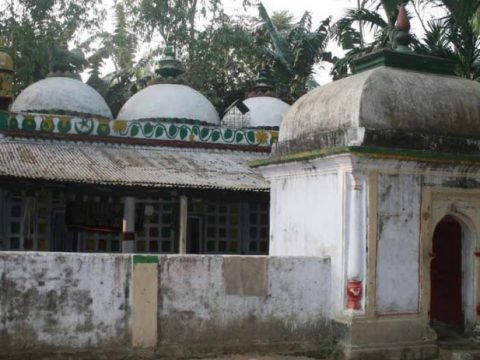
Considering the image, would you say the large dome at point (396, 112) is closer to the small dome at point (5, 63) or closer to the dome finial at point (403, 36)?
the dome finial at point (403, 36)

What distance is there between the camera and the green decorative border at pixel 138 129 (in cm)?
1193

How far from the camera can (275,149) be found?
8.46 m

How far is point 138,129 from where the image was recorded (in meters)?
12.7

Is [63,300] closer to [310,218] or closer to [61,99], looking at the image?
[310,218]

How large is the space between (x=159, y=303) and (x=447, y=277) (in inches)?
150

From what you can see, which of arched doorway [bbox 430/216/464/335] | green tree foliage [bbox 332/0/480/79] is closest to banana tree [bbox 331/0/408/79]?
green tree foliage [bbox 332/0/480/79]

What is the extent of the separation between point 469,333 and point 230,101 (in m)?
15.5

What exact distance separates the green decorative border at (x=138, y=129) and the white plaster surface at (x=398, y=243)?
6.61m

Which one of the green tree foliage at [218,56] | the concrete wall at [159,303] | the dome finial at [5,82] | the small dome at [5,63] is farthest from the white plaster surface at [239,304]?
the green tree foliage at [218,56]

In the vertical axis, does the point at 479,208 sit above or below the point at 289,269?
above

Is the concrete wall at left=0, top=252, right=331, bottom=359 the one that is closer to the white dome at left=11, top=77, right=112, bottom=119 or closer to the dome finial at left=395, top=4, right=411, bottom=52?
the dome finial at left=395, top=4, right=411, bottom=52

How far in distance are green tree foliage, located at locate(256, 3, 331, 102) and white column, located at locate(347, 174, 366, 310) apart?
1307cm

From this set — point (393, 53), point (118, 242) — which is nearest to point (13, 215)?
point (118, 242)

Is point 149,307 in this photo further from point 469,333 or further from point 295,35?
point 295,35
